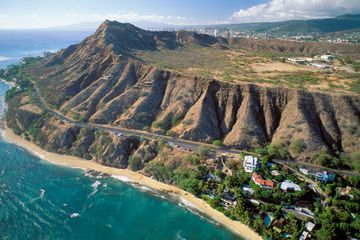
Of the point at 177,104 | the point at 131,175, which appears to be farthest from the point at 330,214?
the point at 177,104

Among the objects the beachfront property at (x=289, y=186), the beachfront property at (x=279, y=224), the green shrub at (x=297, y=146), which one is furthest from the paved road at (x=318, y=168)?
the beachfront property at (x=279, y=224)

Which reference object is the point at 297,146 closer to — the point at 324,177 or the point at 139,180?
the point at 324,177

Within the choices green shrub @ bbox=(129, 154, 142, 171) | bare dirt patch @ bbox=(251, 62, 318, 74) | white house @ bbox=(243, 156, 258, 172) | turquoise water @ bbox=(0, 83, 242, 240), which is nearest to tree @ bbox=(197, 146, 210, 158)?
white house @ bbox=(243, 156, 258, 172)

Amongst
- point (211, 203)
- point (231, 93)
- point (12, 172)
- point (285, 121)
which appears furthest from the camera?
point (231, 93)

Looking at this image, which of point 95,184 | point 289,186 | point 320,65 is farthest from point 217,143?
point 320,65

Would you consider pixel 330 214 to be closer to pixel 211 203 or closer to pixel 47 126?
pixel 211 203
